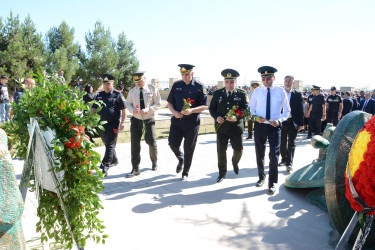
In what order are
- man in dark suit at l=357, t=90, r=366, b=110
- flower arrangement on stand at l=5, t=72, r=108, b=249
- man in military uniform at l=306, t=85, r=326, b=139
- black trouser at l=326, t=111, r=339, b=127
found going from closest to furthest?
flower arrangement on stand at l=5, t=72, r=108, b=249, man in military uniform at l=306, t=85, r=326, b=139, black trouser at l=326, t=111, r=339, b=127, man in dark suit at l=357, t=90, r=366, b=110

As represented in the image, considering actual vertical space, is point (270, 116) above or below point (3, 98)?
below

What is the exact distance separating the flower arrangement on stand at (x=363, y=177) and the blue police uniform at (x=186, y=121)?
143 inches

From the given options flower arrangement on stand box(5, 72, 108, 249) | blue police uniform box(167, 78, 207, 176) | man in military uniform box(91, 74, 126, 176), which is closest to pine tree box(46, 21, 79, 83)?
man in military uniform box(91, 74, 126, 176)

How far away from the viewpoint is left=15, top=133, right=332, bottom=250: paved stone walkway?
368cm

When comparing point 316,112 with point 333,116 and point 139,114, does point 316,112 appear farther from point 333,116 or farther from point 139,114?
point 139,114

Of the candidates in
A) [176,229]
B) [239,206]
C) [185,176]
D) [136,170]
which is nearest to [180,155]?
[185,176]

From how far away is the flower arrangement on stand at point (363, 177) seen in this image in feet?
7.48

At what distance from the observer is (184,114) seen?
5844mm

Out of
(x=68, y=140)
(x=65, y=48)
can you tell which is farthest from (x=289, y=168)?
(x=65, y=48)

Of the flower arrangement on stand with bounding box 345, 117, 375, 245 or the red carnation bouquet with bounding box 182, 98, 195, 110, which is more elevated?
the red carnation bouquet with bounding box 182, 98, 195, 110

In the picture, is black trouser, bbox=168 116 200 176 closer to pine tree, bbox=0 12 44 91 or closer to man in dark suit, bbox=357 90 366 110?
man in dark suit, bbox=357 90 366 110

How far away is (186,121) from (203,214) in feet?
6.74

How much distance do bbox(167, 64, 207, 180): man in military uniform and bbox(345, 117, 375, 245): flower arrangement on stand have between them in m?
3.60

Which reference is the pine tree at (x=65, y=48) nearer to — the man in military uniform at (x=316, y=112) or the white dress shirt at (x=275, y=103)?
the man in military uniform at (x=316, y=112)
